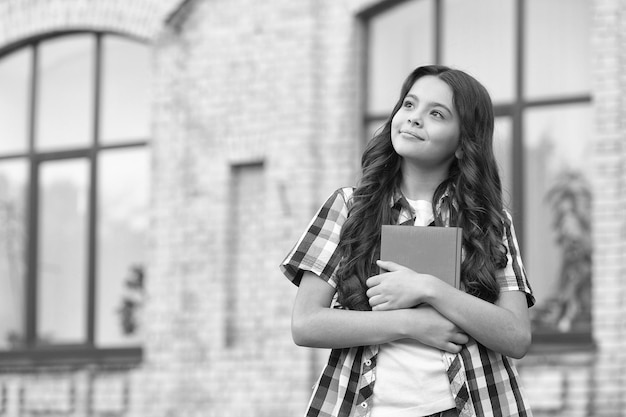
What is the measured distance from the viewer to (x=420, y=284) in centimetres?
357

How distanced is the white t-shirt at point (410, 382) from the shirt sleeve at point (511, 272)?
27 cm

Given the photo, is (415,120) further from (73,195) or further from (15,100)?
(15,100)

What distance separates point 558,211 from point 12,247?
5.09 metres

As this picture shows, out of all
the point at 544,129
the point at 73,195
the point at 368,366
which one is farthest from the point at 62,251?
the point at 368,366

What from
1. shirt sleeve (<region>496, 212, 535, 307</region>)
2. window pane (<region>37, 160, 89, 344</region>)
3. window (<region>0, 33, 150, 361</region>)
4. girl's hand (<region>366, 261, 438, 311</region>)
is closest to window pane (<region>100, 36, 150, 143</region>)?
window (<region>0, 33, 150, 361</region>)

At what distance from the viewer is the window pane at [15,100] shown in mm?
12164

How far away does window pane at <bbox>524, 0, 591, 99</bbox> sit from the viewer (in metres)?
9.40

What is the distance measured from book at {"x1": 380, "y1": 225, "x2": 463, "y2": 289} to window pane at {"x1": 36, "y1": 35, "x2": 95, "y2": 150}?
850 cm

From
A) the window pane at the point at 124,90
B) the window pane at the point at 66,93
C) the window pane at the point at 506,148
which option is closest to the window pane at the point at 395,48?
the window pane at the point at 506,148

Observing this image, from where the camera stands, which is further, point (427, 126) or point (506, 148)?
point (506, 148)

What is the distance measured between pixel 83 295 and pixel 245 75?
2.54 meters

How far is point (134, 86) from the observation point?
11695 mm

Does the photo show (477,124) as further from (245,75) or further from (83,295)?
(83,295)

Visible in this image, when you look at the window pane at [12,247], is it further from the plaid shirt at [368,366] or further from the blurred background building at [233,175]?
the plaid shirt at [368,366]
